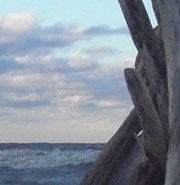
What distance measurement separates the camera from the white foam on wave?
100 feet

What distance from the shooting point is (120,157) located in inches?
492

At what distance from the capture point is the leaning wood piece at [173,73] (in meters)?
10.4

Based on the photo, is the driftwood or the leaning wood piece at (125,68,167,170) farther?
the driftwood

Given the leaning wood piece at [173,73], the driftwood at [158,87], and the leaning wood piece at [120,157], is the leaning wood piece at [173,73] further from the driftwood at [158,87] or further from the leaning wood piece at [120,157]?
the leaning wood piece at [120,157]

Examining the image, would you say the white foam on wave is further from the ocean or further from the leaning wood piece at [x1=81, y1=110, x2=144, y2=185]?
the leaning wood piece at [x1=81, y1=110, x2=144, y2=185]

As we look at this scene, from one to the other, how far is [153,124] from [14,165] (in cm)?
2058

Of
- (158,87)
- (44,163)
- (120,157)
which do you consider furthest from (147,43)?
(44,163)

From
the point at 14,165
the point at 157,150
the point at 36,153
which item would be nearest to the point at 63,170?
the point at 14,165

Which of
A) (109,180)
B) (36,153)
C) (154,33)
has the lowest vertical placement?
(36,153)

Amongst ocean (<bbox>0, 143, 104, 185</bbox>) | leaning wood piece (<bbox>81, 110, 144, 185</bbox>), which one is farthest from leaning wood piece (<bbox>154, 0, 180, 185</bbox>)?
ocean (<bbox>0, 143, 104, 185</bbox>)

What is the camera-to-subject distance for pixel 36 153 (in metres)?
36.3

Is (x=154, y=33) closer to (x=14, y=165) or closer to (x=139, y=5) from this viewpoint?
(x=139, y=5)

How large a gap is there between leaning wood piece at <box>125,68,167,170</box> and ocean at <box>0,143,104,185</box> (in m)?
10.4

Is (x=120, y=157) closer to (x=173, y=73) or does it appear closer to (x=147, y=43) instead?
(x=147, y=43)
